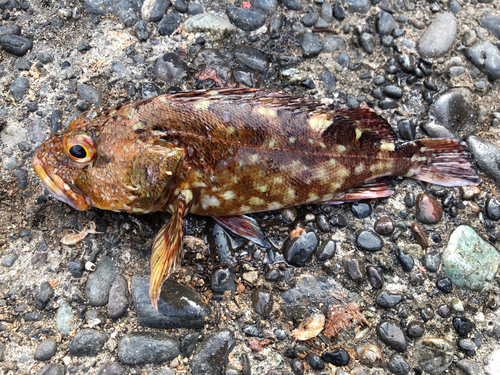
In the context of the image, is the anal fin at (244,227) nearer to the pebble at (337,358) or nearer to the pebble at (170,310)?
the pebble at (170,310)

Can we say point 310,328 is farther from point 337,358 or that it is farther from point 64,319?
point 64,319

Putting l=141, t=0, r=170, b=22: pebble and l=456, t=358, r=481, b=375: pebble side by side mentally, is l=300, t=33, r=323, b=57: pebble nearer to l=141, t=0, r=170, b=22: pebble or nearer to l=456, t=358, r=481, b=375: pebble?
l=141, t=0, r=170, b=22: pebble

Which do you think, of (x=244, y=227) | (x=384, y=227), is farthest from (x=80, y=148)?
(x=384, y=227)

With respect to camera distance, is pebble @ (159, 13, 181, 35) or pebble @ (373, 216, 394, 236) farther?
pebble @ (159, 13, 181, 35)

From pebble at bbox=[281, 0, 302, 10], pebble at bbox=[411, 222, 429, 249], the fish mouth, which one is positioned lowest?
pebble at bbox=[411, 222, 429, 249]

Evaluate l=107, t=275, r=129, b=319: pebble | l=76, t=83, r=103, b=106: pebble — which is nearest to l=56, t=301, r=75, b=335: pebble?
l=107, t=275, r=129, b=319: pebble

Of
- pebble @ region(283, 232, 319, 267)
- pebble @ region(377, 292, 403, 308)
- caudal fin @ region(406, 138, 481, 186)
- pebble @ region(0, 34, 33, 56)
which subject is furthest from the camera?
pebble @ region(0, 34, 33, 56)

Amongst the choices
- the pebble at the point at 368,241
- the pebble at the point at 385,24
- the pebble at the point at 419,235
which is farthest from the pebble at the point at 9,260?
the pebble at the point at 385,24
